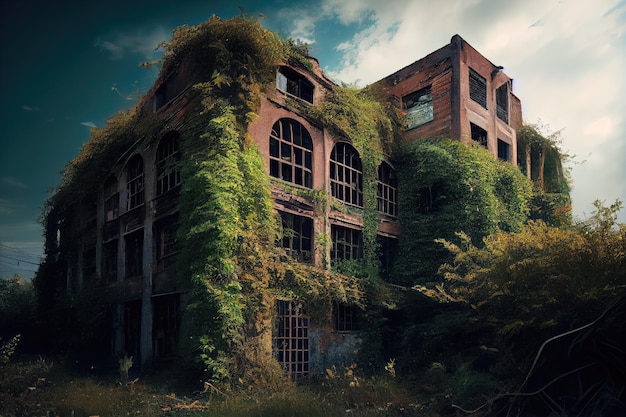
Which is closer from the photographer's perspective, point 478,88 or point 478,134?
point 478,134

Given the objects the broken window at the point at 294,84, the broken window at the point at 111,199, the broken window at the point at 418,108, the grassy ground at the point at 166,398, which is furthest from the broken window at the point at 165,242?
the broken window at the point at 418,108

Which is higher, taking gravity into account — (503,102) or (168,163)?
(503,102)

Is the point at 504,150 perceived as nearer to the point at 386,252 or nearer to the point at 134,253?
the point at 386,252

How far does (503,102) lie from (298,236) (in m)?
11.5

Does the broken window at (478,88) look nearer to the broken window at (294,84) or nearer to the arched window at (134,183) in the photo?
the broken window at (294,84)

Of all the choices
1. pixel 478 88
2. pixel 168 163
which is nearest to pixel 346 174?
pixel 168 163

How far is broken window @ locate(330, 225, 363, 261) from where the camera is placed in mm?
14008

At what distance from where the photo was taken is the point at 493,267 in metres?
9.73

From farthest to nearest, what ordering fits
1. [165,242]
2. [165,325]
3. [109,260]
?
[109,260], [165,242], [165,325]

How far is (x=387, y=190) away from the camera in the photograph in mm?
16234

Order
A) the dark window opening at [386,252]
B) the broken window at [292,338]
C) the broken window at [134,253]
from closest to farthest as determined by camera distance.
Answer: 1. the broken window at [292,338]
2. the broken window at [134,253]
3. the dark window opening at [386,252]

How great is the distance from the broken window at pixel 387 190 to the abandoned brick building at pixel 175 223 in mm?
51

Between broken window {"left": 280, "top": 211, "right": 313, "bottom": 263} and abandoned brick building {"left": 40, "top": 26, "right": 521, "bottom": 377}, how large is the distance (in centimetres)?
3

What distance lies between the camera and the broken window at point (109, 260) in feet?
43.3
